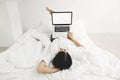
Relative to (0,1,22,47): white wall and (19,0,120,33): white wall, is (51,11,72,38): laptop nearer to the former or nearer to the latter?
(19,0,120,33): white wall

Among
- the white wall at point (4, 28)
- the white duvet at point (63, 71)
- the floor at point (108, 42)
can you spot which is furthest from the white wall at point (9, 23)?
the white duvet at point (63, 71)

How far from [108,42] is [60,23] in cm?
101

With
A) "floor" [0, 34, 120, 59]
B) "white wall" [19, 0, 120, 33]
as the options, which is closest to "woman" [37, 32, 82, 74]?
"floor" [0, 34, 120, 59]

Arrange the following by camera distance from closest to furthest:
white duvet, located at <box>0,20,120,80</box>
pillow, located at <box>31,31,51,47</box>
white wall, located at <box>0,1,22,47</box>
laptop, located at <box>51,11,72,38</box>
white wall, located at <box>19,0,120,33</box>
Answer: white duvet, located at <box>0,20,120,80</box>, pillow, located at <box>31,31,51,47</box>, laptop, located at <box>51,11,72,38</box>, white wall, located at <box>0,1,22,47</box>, white wall, located at <box>19,0,120,33</box>

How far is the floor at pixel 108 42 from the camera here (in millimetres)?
2296

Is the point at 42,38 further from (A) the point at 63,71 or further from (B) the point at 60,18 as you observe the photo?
→ (A) the point at 63,71

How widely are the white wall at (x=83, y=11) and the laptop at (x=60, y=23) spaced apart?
0.59 metres

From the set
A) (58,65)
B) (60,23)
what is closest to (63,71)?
(58,65)

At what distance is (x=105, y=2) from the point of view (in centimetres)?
253

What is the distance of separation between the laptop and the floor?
750 mm

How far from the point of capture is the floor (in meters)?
2.30

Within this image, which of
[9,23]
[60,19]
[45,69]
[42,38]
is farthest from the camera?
[9,23]

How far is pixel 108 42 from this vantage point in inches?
98.3

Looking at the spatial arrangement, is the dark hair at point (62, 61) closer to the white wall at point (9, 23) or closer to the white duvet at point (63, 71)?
the white duvet at point (63, 71)
